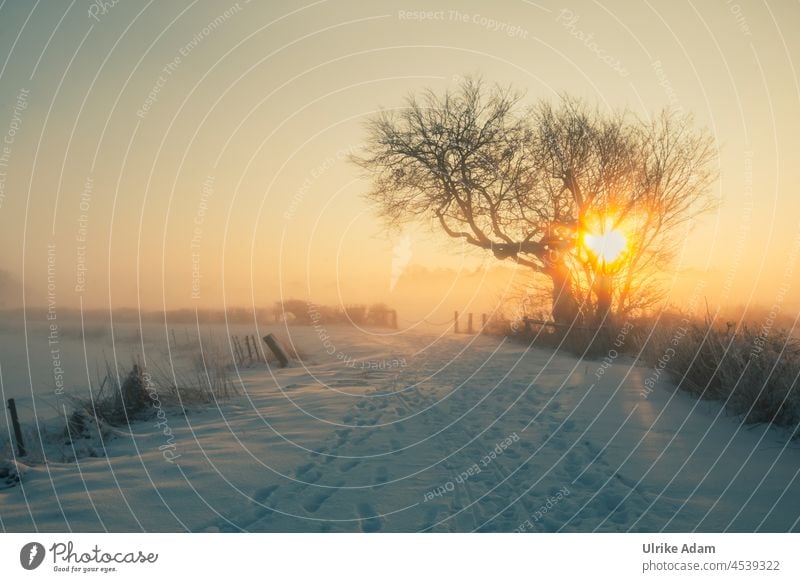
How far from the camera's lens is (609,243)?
61.9ft

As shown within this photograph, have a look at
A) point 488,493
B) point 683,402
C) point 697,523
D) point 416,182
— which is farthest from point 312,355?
point 697,523

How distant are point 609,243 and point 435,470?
15.1 m

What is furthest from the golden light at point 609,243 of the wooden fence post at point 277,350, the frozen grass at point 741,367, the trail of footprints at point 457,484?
the trail of footprints at point 457,484

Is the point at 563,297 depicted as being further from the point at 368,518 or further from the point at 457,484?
the point at 368,518

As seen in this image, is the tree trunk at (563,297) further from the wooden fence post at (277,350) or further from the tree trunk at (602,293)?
the wooden fence post at (277,350)

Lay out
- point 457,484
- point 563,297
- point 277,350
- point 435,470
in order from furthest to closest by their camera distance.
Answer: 1. point 563,297
2. point 277,350
3. point 435,470
4. point 457,484

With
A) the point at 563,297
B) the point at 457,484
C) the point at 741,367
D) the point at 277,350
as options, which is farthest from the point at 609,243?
the point at 457,484

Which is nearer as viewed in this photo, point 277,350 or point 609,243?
point 277,350

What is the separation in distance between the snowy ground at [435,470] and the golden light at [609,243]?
33.6ft

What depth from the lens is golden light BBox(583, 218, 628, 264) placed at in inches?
738

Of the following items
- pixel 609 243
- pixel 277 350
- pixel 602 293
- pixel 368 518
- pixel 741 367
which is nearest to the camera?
pixel 368 518

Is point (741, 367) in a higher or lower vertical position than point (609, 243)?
lower

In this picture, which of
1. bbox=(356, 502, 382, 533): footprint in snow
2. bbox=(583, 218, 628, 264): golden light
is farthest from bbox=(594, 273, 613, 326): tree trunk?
bbox=(356, 502, 382, 533): footprint in snow
